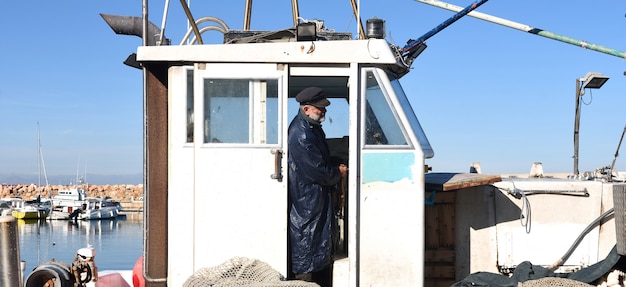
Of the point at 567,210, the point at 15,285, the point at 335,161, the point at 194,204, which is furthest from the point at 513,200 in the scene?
the point at 15,285

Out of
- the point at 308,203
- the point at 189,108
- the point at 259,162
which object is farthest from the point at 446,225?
the point at 189,108

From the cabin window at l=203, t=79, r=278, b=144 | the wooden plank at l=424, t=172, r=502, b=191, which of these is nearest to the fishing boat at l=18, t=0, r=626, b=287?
the cabin window at l=203, t=79, r=278, b=144

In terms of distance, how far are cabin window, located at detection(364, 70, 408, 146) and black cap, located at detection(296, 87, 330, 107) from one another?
397 millimetres

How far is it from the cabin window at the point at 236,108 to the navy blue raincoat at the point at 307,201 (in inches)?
13.6

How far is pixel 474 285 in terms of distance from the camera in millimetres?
6121

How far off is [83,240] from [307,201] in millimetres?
51459

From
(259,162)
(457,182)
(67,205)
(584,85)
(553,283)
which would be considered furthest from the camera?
(67,205)

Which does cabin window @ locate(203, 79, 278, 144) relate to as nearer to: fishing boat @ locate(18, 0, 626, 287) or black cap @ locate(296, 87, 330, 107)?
fishing boat @ locate(18, 0, 626, 287)

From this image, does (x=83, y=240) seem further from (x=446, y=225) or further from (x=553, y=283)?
(x=553, y=283)

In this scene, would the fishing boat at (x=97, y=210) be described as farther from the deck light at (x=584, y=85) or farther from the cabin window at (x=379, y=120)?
the cabin window at (x=379, y=120)

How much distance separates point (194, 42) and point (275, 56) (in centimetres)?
112

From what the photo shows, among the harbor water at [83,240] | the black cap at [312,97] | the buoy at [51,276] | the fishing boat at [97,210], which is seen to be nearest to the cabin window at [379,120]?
the black cap at [312,97]

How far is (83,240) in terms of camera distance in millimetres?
54250

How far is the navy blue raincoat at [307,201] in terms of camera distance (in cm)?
601
